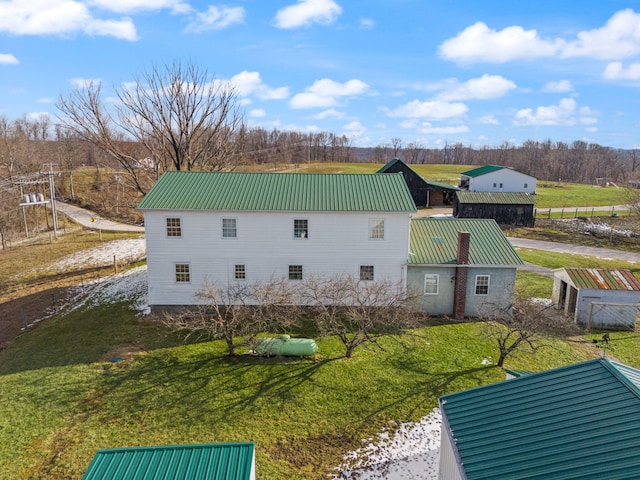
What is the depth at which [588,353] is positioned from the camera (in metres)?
20.8

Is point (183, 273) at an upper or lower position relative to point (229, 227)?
lower

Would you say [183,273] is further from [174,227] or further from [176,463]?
[176,463]

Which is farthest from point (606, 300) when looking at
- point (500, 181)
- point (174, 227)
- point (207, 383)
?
point (500, 181)

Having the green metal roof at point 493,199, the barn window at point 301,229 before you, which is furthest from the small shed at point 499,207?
the barn window at point 301,229

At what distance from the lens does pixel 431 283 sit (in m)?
24.3

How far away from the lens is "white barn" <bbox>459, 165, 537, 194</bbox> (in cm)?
6656

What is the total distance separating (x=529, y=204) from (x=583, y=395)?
149 feet

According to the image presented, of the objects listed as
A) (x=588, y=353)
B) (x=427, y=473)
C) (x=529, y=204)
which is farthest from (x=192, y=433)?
(x=529, y=204)

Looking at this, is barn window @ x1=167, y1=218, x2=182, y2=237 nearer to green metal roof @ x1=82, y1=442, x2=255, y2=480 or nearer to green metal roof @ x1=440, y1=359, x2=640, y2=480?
green metal roof @ x1=82, y1=442, x2=255, y2=480

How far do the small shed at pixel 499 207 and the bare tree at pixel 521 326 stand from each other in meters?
25.4

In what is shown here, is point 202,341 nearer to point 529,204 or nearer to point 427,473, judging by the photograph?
point 427,473

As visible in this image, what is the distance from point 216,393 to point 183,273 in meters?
8.71

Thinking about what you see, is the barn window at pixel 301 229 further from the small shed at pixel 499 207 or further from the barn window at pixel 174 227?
the small shed at pixel 499 207

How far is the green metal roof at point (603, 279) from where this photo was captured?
23922 mm
